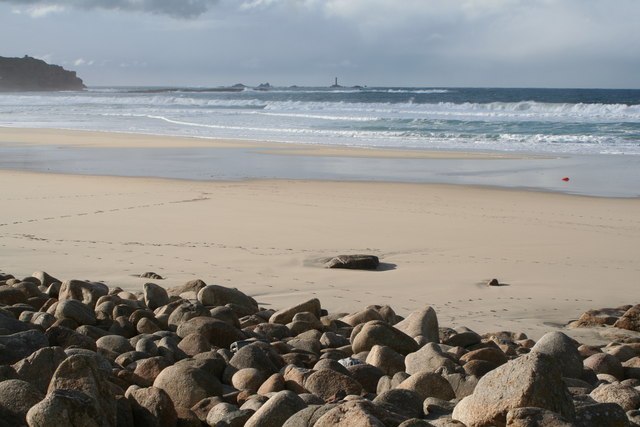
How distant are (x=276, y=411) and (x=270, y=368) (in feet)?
3.34

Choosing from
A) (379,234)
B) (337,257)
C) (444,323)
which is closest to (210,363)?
(444,323)

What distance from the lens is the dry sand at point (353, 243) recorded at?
21.9 ft

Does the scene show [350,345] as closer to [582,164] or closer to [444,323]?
[444,323]

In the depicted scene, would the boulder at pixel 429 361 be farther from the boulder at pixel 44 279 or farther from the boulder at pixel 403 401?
the boulder at pixel 44 279

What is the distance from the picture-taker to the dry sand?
262 inches

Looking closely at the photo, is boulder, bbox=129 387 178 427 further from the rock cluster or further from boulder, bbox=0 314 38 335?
boulder, bbox=0 314 38 335

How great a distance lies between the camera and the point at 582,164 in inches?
729

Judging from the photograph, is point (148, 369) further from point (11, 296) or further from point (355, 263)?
point (355, 263)

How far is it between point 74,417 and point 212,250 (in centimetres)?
547

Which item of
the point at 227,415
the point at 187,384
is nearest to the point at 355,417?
the point at 227,415

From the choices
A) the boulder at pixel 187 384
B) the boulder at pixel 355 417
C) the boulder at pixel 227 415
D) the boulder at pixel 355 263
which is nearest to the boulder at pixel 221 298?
the boulder at pixel 355 263

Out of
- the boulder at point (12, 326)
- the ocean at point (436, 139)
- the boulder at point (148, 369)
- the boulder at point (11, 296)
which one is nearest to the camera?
the boulder at point (148, 369)

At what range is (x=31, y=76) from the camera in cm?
14188

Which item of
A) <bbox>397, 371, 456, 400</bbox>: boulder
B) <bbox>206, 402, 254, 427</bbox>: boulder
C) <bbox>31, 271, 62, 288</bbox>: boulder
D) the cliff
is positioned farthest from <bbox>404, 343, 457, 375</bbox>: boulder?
the cliff
